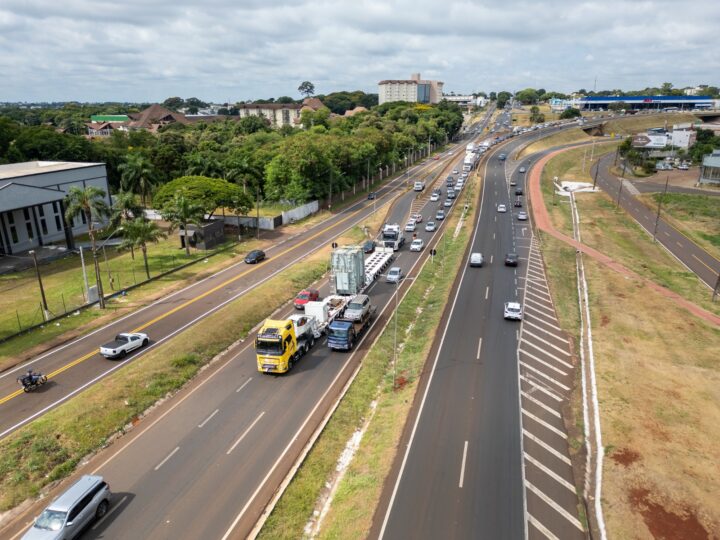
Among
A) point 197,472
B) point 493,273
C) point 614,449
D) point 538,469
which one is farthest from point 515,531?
point 493,273

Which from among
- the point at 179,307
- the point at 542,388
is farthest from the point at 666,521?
the point at 179,307

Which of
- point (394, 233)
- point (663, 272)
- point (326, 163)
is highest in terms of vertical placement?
point (326, 163)

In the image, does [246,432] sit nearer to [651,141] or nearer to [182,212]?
[182,212]

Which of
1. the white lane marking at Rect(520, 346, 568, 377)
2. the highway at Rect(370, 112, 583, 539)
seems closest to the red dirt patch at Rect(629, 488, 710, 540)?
the highway at Rect(370, 112, 583, 539)

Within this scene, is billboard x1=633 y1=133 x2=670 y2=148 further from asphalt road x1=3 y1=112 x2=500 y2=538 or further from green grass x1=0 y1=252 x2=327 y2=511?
asphalt road x1=3 y1=112 x2=500 y2=538

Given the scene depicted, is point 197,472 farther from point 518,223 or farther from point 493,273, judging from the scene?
point 518,223

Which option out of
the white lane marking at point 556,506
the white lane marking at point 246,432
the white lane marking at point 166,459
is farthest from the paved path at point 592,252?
the white lane marking at point 166,459
